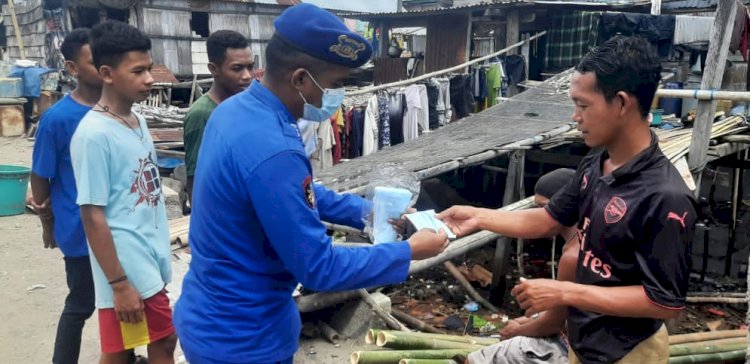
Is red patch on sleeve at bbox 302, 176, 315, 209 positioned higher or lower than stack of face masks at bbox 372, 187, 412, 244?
higher

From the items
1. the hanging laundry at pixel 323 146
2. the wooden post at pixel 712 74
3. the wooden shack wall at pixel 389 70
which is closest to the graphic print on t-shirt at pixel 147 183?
the wooden post at pixel 712 74

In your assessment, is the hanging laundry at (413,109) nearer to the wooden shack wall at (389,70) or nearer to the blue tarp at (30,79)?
the wooden shack wall at (389,70)

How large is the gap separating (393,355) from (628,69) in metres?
2.02

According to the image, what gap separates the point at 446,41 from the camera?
48.6 feet

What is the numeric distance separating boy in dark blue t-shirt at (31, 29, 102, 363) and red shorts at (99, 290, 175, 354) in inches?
21.6

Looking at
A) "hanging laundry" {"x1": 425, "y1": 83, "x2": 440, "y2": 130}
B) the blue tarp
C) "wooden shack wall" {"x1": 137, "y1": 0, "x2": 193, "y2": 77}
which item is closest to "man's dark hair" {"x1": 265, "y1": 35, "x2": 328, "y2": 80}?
"hanging laundry" {"x1": 425, "y1": 83, "x2": 440, "y2": 130}

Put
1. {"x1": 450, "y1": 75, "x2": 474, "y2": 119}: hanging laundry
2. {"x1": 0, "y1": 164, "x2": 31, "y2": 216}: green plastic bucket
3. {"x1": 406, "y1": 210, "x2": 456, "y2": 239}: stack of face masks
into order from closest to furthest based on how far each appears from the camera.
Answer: {"x1": 406, "y1": 210, "x2": 456, "y2": 239}: stack of face masks → {"x1": 0, "y1": 164, "x2": 31, "y2": 216}: green plastic bucket → {"x1": 450, "y1": 75, "x2": 474, "y2": 119}: hanging laundry

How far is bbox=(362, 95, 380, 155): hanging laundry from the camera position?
874cm

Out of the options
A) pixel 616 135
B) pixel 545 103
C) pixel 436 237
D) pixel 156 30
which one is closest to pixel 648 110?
pixel 616 135

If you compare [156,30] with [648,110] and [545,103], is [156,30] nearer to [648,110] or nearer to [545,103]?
[545,103]

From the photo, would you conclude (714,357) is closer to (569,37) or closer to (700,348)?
(700,348)

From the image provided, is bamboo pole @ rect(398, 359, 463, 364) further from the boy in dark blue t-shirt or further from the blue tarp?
the blue tarp

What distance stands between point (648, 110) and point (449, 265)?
4.76m

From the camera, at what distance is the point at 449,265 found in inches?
259
